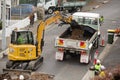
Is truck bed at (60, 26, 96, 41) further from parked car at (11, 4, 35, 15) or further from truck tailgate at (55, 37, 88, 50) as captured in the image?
parked car at (11, 4, 35, 15)

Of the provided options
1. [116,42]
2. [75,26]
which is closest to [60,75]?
[75,26]

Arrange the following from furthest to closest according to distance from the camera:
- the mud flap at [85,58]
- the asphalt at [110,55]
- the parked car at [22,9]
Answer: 1. the parked car at [22,9]
2. the mud flap at [85,58]
3. the asphalt at [110,55]

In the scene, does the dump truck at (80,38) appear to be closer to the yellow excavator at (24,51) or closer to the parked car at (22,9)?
the yellow excavator at (24,51)

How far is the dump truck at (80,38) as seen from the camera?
23.9 meters

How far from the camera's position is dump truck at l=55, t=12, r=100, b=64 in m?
23.9

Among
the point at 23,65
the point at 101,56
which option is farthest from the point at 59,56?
the point at 101,56

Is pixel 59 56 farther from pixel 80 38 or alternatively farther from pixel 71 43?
pixel 80 38

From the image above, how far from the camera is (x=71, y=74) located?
74.3ft

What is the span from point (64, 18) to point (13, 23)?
457 inches

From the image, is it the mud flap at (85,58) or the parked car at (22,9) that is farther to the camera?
the parked car at (22,9)

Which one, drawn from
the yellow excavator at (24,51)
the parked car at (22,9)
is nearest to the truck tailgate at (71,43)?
the yellow excavator at (24,51)

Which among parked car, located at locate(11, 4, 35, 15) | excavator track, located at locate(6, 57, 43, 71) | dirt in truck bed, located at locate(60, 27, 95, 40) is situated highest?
parked car, located at locate(11, 4, 35, 15)

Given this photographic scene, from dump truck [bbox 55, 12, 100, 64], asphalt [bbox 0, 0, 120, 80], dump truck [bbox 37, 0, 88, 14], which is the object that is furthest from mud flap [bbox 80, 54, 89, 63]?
dump truck [bbox 37, 0, 88, 14]

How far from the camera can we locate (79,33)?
1028 inches
